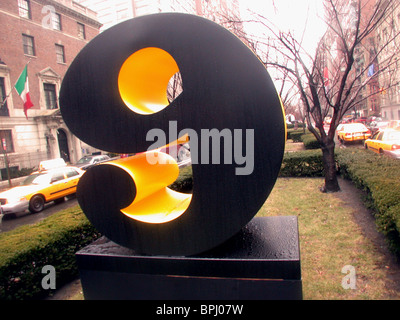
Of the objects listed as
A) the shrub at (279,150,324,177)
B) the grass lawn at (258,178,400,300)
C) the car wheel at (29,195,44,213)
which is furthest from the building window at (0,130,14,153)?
the grass lawn at (258,178,400,300)

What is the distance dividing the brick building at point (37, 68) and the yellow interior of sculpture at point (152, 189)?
2348 cm

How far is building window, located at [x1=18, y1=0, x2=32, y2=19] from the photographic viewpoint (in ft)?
81.5

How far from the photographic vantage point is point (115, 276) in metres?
3.84

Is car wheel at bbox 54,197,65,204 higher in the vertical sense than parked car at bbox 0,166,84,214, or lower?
lower

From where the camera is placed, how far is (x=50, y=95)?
94.5ft

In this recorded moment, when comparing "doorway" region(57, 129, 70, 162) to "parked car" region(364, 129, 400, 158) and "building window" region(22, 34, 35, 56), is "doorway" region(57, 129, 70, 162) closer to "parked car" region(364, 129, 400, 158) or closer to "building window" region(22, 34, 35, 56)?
"building window" region(22, 34, 35, 56)

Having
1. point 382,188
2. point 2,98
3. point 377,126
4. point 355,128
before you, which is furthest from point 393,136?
point 2,98

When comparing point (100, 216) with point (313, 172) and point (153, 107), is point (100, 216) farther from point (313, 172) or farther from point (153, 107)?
point (313, 172)

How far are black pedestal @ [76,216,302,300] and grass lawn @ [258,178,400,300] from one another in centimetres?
91

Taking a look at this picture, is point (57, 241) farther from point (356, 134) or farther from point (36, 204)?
point (356, 134)

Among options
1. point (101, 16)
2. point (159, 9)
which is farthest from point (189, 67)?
point (101, 16)
